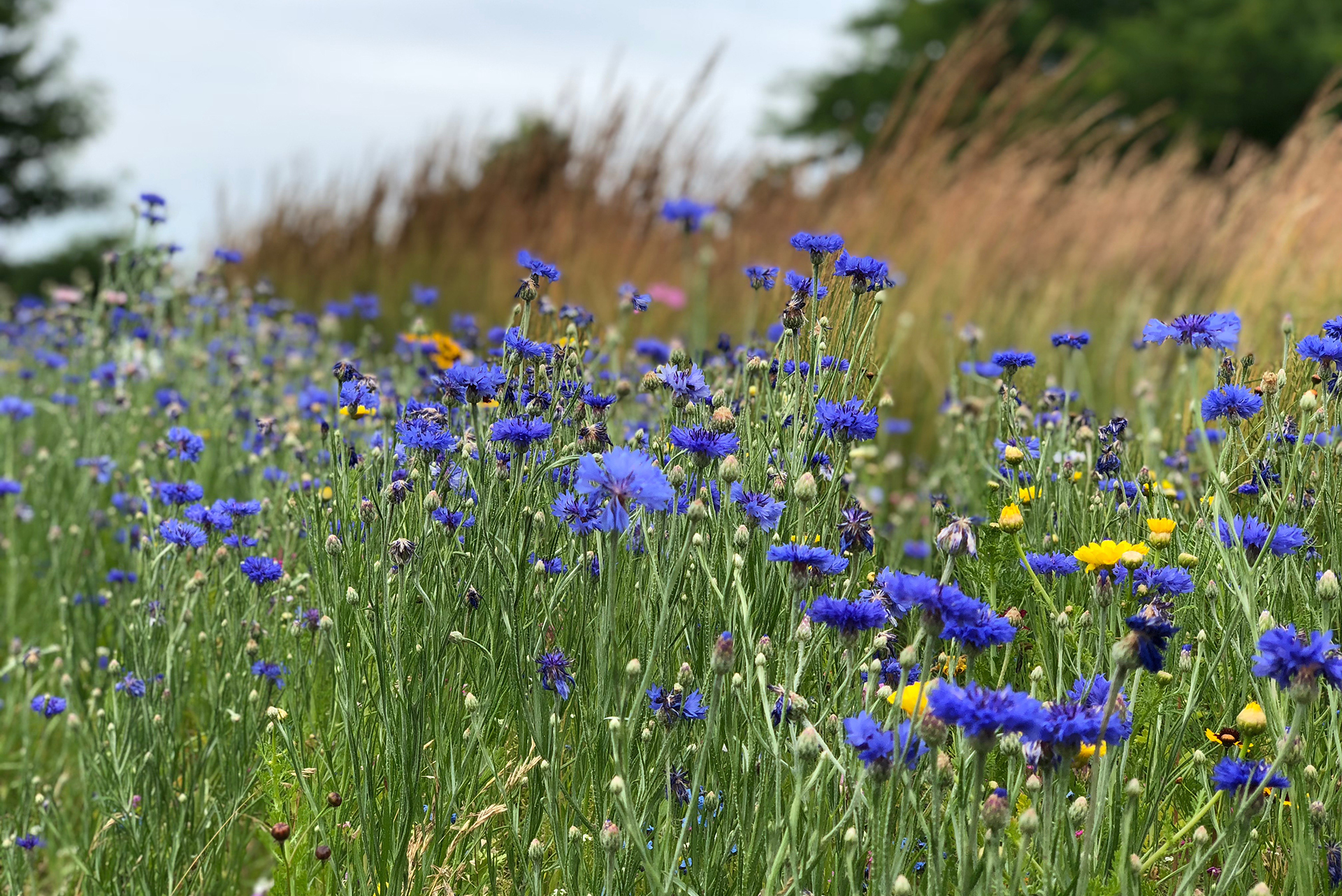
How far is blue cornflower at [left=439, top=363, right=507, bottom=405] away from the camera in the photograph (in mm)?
1772

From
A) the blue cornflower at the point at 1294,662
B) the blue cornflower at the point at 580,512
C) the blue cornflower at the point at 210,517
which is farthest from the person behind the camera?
the blue cornflower at the point at 210,517

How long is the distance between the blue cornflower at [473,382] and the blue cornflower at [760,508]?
41cm

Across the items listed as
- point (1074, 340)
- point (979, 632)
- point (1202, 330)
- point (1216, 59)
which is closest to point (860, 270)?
point (1202, 330)

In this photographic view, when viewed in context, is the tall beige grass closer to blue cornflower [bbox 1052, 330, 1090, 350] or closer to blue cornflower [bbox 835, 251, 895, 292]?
blue cornflower [bbox 1052, 330, 1090, 350]

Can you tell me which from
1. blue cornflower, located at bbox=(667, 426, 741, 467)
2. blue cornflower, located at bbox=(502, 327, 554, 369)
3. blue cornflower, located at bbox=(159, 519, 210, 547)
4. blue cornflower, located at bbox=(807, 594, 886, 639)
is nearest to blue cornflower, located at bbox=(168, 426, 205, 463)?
blue cornflower, located at bbox=(159, 519, 210, 547)

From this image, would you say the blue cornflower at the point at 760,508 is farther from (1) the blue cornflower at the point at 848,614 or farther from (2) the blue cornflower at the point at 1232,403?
(2) the blue cornflower at the point at 1232,403

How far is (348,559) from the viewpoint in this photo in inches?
75.8

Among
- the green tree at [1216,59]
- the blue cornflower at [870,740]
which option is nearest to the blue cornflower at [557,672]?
the blue cornflower at [870,740]

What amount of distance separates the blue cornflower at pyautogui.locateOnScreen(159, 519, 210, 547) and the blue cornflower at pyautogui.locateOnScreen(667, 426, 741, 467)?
101 cm

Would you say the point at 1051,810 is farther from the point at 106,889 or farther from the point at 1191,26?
the point at 1191,26

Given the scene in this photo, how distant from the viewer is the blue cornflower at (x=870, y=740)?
1228mm

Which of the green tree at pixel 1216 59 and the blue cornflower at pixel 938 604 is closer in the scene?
the blue cornflower at pixel 938 604

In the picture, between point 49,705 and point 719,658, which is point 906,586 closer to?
point 719,658

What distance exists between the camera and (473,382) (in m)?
1.78
